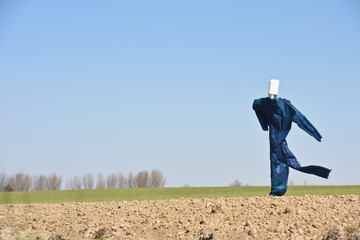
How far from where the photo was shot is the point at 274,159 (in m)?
11.0

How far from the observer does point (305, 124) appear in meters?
11.2

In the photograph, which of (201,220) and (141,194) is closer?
(201,220)

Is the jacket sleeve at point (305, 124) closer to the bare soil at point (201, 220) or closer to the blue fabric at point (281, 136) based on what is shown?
the blue fabric at point (281, 136)

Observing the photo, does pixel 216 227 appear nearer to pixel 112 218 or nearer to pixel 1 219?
pixel 112 218

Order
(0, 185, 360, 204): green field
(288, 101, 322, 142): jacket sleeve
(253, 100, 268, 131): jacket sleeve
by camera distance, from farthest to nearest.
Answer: (0, 185, 360, 204): green field, (253, 100, 268, 131): jacket sleeve, (288, 101, 322, 142): jacket sleeve

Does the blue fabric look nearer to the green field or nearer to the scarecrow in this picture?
the scarecrow

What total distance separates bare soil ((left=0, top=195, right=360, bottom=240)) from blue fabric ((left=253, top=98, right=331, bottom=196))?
0.87 meters

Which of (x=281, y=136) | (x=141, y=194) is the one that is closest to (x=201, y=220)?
(x=281, y=136)

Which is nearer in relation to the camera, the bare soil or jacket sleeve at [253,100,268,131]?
the bare soil

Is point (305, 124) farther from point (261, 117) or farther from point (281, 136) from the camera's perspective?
point (261, 117)

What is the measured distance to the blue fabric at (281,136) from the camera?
11.0 meters

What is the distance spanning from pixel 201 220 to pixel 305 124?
380cm

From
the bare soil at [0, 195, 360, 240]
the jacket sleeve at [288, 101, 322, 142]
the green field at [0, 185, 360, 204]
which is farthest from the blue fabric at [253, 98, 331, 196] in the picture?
the green field at [0, 185, 360, 204]

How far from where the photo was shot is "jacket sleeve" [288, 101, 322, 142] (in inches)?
437
